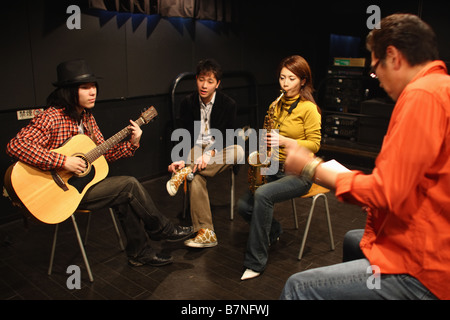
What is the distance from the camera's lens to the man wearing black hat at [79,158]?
2.39 m

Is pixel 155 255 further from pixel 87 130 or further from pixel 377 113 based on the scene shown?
pixel 377 113

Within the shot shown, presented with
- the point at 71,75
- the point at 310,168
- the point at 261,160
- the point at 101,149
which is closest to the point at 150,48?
the point at 71,75

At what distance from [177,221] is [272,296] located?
4.43 feet

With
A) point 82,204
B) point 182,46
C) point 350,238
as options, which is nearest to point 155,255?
point 82,204

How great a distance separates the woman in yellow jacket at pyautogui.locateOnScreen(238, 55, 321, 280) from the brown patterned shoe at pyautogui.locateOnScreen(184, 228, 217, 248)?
37cm

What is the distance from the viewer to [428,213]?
127 centimetres

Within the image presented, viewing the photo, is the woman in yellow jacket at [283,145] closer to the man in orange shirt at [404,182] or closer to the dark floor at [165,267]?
the dark floor at [165,267]

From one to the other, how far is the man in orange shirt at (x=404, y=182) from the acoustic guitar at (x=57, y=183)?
1.59 m

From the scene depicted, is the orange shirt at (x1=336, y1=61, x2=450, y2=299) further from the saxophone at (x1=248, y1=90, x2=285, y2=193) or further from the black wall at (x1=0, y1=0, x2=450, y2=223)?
the black wall at (x1=0, y1=0, x2=450, y2=223)

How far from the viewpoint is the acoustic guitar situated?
234 centimetres

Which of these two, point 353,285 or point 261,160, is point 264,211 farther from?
point 353,285

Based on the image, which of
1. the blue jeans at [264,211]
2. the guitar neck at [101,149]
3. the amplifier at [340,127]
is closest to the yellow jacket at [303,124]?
the blue jeans at [264,211]

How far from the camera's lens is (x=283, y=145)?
2742 mm

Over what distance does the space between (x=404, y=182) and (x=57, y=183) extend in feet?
6.55
